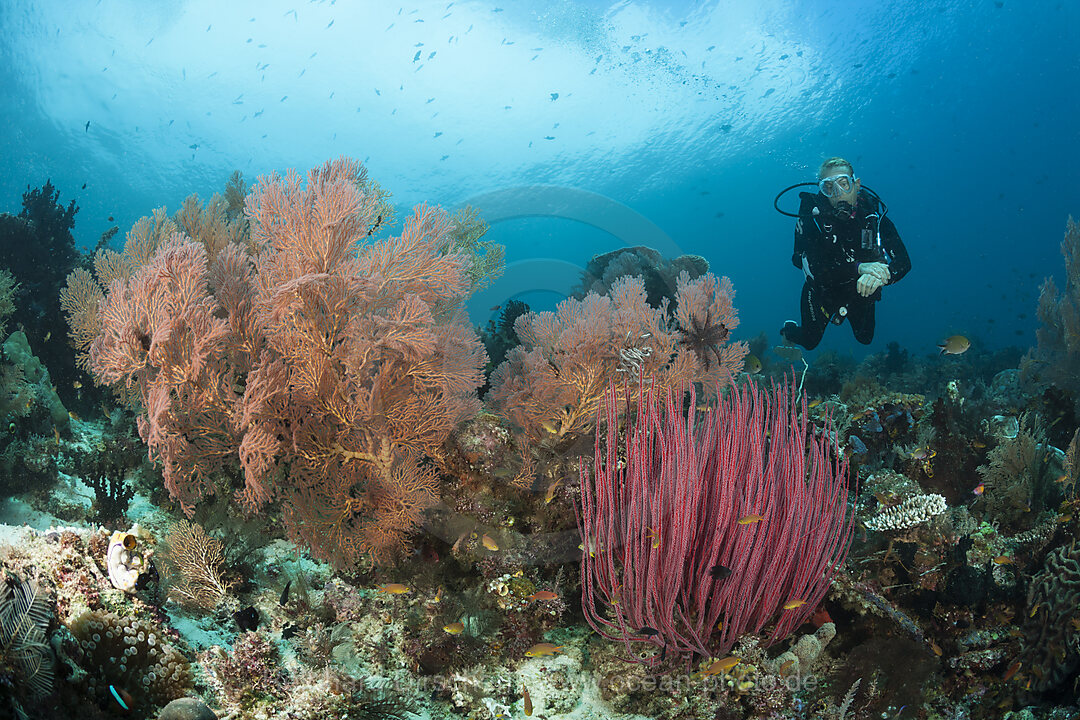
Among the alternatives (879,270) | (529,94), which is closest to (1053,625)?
(879,270)

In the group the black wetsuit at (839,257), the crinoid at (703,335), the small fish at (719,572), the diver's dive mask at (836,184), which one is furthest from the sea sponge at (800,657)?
the diver's dive mask at (836,184)

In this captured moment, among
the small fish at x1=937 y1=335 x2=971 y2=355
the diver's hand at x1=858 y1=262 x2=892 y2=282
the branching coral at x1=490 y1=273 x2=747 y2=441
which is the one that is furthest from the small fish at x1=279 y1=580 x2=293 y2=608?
the small fish at x1=937 y1=335 x2=971 y2=355

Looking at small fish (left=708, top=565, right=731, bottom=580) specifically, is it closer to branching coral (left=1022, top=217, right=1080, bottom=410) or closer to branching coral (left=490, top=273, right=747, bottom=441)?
branching coral (left=490, top=273, right=747, bottom=441)

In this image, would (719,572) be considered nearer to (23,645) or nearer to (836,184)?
(23,645)

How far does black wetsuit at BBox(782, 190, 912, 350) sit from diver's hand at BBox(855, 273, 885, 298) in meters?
0.30

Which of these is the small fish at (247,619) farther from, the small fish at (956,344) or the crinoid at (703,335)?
the small fish at (956,344)

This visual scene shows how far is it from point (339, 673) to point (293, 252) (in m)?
2.71

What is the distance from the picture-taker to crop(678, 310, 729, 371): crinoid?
4.60 meters

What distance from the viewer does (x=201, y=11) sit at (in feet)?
105

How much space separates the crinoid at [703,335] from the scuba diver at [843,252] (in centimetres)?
347

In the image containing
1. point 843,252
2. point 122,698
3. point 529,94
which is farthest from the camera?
point 529,94

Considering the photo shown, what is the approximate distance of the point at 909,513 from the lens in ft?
12.8

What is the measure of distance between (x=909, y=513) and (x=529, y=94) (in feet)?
147

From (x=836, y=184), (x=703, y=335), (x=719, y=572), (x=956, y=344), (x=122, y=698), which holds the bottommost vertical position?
(x=122, y=698)
